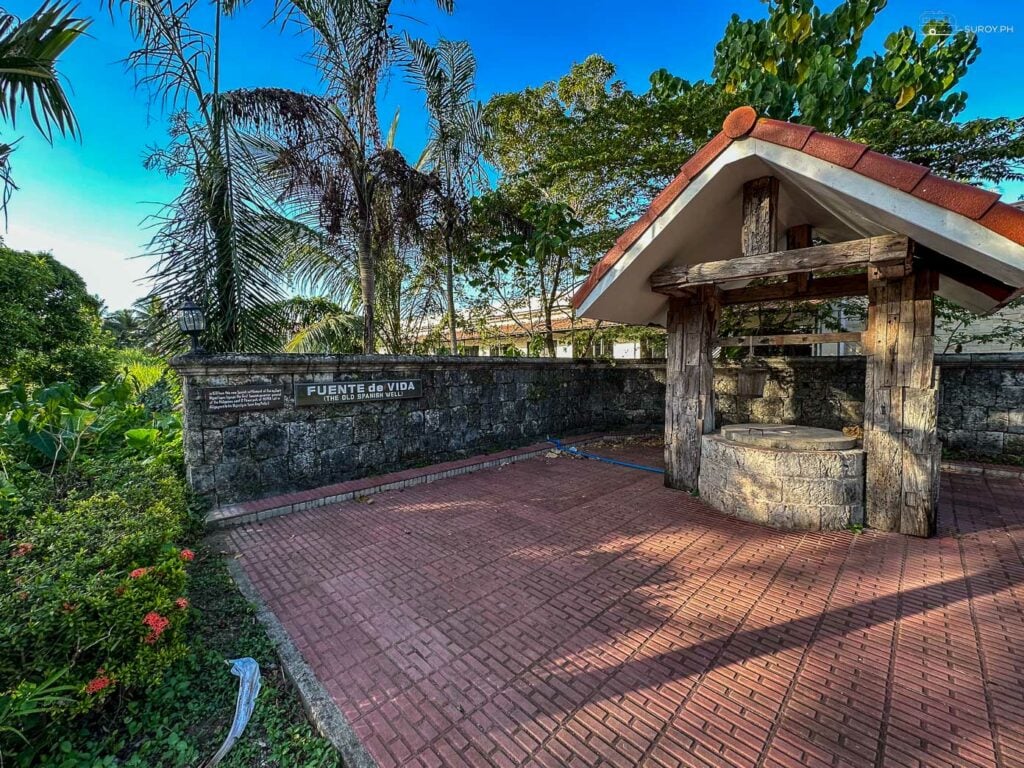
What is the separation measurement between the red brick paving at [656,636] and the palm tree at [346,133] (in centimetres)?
453

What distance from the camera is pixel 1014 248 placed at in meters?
2.97

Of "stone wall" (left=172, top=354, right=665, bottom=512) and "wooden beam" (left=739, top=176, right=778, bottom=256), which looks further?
"stone wall" (left=172, top=354, right=665, bottom=512)

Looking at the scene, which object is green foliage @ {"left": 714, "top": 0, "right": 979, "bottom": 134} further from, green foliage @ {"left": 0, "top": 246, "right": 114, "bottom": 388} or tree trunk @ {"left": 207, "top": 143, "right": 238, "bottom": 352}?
green foliage @ {"left": 0, "top": 246, "right": 114, "bottom": 388}

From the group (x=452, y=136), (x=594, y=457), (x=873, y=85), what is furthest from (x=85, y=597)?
(x=873, y=85)

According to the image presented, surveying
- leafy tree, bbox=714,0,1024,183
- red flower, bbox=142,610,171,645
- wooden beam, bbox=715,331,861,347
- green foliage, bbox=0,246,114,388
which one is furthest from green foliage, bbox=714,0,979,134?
green foliage, bbox=0,246,114,388

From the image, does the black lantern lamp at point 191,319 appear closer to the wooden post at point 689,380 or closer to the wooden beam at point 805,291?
the wooden post at point 689,380

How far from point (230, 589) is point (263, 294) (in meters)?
3.96

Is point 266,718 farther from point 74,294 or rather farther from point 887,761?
point 74,294

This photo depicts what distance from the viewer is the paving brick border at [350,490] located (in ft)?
15.9

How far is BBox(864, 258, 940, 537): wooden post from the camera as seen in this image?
13.7ft

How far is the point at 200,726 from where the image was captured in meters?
2.12

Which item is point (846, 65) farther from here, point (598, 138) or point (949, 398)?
point (949, 398)

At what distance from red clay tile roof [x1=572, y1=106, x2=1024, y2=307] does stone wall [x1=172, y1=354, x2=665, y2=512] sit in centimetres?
434

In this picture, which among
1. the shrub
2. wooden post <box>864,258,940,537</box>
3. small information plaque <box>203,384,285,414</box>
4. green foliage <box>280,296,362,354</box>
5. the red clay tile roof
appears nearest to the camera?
the shrub
